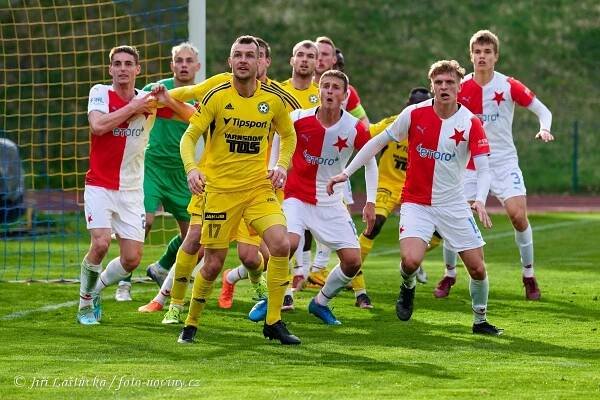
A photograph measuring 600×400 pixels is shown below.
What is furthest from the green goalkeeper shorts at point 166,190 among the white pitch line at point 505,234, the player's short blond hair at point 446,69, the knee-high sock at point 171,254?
the white pitch line at point 505,234

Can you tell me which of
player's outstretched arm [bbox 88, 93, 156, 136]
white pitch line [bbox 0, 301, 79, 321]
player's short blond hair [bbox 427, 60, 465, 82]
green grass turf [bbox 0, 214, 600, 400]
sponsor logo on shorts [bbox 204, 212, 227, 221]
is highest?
player's short blond hair [bbox 427, 60, 465, 82]

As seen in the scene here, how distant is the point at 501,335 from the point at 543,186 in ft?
70.3

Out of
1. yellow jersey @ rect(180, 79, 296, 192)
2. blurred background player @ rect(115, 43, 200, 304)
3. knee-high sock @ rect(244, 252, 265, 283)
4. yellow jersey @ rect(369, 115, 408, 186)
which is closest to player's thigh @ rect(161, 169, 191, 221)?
blurred background player @ rect(115, 43, 200, 304)

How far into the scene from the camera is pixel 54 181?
24.7 metres

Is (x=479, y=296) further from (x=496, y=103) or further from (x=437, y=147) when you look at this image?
(x=496, y=103)

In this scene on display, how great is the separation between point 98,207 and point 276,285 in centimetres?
176

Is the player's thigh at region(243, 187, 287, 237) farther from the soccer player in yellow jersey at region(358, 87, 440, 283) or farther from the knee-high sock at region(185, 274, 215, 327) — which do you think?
the soccer player in yellow jersey at region(358, 87, 440, 283)

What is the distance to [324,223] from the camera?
10086 mm

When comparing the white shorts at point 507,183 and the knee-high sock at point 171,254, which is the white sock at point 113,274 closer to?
the knee-high sock at point 171,254

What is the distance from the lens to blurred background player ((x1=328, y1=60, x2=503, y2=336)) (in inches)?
366

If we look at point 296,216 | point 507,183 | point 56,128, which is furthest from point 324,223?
point 56,128

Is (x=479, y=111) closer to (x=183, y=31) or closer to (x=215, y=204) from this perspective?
(x=215, y=204)

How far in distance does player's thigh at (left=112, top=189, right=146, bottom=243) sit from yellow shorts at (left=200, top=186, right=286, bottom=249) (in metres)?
1.32

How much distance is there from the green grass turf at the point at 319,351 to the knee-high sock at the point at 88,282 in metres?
0.20
